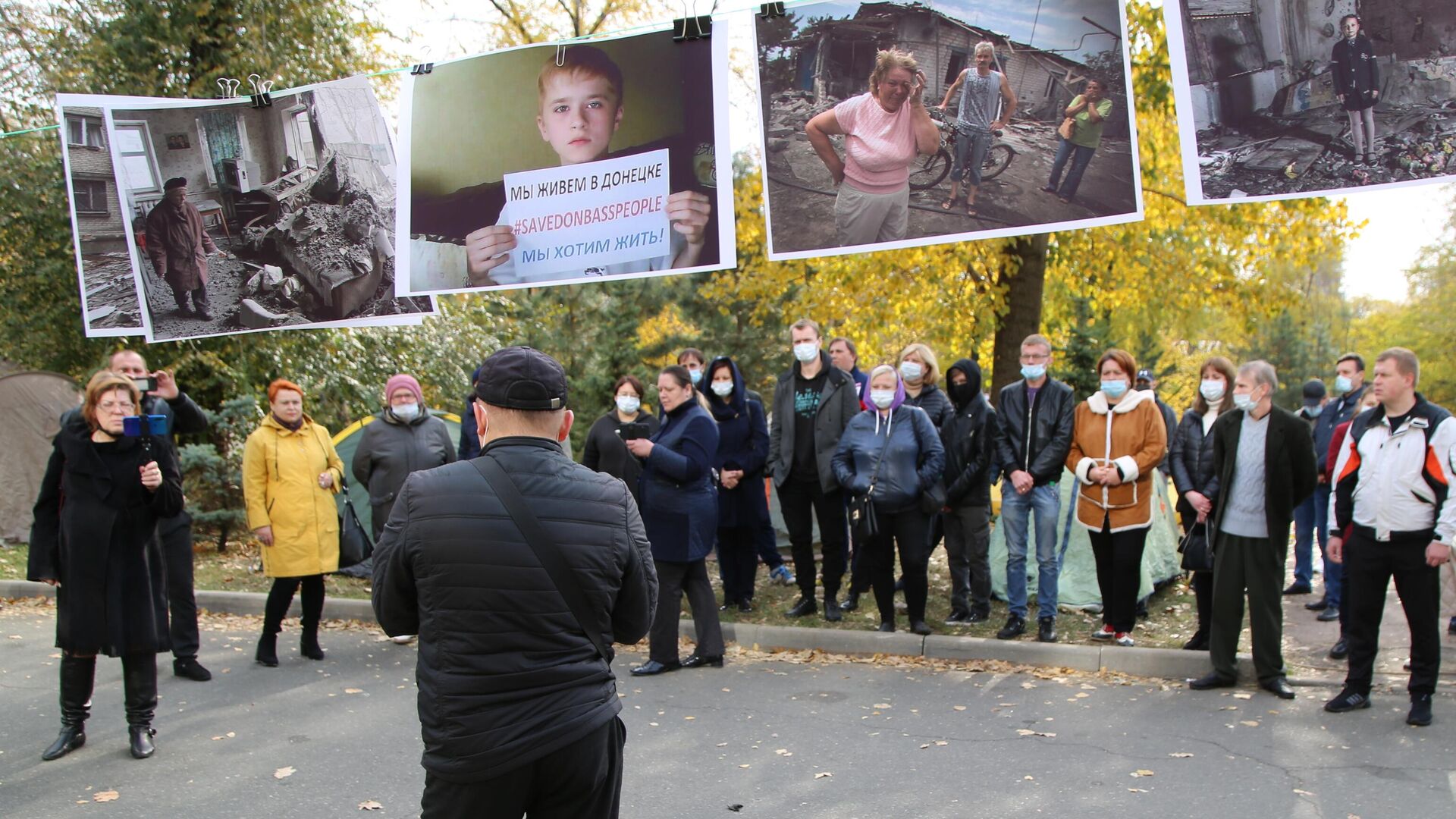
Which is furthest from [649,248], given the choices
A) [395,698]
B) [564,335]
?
[564,335]

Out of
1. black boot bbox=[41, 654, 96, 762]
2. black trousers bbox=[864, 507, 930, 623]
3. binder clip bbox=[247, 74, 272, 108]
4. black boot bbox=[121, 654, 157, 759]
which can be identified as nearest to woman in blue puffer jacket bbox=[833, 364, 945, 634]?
black trousers bbox=[864, 507, 930, 623]

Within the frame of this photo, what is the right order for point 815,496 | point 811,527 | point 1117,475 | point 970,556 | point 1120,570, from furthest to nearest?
point 811,527, point 815,496, point 970,556, point 1120,570, point 1117,475

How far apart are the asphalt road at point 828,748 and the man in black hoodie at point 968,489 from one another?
1158mm

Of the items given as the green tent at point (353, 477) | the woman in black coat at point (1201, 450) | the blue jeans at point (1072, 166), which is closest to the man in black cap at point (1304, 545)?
the woman in black coat at point (1201, 450)

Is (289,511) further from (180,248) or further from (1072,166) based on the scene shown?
(1072,166)

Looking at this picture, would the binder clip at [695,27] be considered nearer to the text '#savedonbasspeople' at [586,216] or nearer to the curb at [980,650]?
the text '#savedonbasspeople' at [586,216]

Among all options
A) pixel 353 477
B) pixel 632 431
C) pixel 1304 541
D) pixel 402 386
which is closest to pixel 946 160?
pixel 632 431

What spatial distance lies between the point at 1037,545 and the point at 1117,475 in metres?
0.81

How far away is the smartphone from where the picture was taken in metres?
8.12

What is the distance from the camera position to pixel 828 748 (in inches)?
237

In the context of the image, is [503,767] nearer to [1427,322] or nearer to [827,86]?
[827,86]

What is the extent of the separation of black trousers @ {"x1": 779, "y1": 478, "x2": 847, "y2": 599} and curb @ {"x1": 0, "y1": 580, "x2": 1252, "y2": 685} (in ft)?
1.73

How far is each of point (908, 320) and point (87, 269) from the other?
11434mm

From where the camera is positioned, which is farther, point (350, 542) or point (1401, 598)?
point (350, 542)
